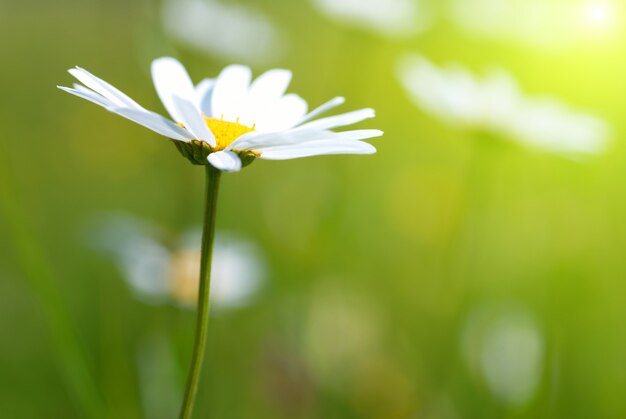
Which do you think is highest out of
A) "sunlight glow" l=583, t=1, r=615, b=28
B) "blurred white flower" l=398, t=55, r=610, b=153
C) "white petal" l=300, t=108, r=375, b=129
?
"sunlight glow" l=583, t=1, r=615, b=28

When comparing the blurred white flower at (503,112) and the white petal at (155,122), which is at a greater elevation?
the blurred white flower at (503,112)

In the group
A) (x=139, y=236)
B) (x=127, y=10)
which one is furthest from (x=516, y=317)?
(x=127, y=10)

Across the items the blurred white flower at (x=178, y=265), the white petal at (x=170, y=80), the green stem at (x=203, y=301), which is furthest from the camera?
the blurred white flower at (x=178, y=265)

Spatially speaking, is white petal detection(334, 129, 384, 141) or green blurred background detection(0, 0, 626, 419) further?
green blurred background detection(0, 0, 626, 419)

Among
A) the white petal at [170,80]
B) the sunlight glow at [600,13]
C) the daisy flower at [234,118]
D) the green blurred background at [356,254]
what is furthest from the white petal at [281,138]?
the sunlight glow at [600,13]

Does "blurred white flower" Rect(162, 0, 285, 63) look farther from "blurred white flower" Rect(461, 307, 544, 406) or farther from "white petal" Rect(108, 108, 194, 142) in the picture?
"white petal" Rect(108, 108, 194, 142)

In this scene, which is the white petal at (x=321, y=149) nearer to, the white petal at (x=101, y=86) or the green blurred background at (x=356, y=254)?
the white petal at (x=101, y=86)

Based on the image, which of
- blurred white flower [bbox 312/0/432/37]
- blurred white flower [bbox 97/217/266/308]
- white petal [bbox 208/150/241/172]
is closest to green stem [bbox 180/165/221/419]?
white petal [bbox 208/150/241/172]
